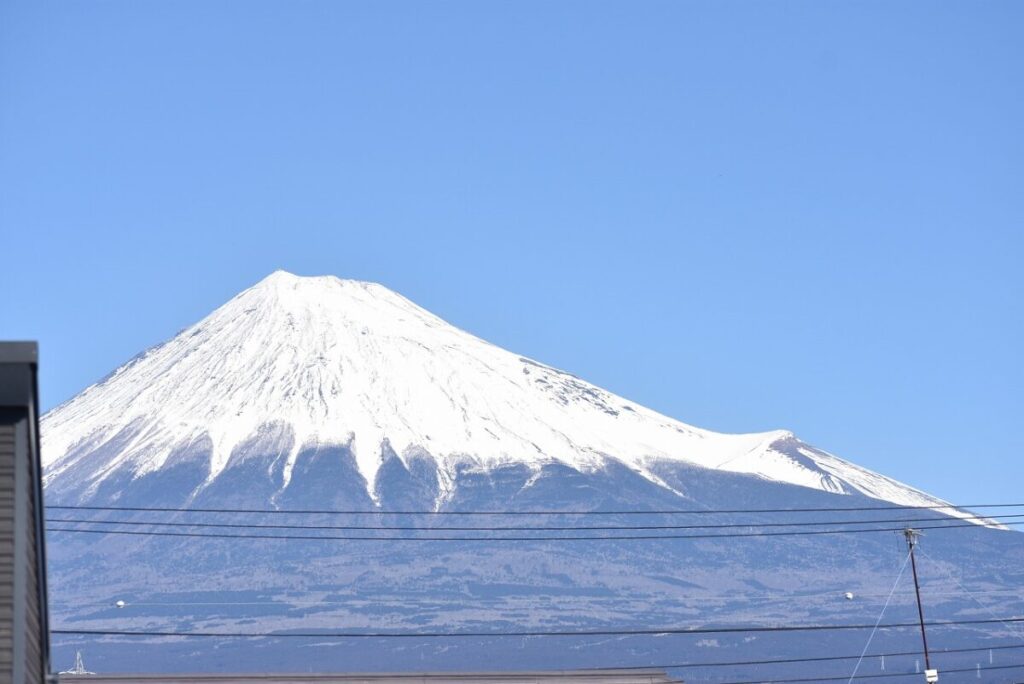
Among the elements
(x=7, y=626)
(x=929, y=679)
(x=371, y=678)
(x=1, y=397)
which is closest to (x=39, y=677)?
(x=7, y=626)

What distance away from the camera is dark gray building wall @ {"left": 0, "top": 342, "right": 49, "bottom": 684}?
18.0 m

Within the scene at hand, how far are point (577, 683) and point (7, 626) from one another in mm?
33357

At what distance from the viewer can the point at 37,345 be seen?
18.1 m

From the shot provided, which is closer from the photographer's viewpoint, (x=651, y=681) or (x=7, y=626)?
(x=7, y=626)

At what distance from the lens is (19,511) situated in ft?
59.7

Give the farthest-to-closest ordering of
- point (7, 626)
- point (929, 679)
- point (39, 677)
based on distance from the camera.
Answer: point (929, 679)
point (39, 677)
point (7, 626)


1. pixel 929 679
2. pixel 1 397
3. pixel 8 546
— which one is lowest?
A: pixel 929 679

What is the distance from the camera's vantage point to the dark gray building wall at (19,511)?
18016mm

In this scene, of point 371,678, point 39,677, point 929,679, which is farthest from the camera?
point 929,679

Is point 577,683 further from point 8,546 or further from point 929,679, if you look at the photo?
point 8,546

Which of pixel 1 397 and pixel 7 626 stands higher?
pixel 1 397

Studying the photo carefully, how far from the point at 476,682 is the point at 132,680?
31.2 feet

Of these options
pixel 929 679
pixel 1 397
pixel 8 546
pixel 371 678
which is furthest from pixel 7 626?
pixel 929 679

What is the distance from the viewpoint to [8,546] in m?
18.2
